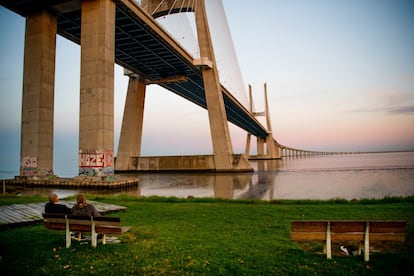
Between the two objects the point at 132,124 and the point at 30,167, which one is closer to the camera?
A: the point at 30,167

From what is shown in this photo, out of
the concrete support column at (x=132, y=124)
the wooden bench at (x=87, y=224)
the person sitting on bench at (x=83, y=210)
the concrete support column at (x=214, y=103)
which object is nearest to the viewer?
the wooden bench at (x=87, y=224)

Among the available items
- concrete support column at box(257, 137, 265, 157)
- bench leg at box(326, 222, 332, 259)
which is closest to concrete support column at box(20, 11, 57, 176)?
bench leg at box(326, 222, 332, 259)

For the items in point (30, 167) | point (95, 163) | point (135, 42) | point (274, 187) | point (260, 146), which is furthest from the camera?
point (260, 146)

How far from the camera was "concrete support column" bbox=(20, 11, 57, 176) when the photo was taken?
2053cm

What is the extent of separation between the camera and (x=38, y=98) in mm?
20625

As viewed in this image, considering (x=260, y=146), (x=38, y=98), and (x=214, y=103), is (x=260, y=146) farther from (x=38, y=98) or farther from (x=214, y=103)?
(x=38, y=98)

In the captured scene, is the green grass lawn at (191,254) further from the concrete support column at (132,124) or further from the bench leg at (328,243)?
the concrete support column at (132,124)

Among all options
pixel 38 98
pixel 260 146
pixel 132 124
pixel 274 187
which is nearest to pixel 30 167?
pixel 38 98

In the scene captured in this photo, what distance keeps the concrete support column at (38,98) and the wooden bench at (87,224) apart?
1831cm

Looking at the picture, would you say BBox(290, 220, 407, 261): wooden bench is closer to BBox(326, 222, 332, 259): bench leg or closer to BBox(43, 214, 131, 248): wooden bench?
BBox(326, 222, 332, 259): bench leg

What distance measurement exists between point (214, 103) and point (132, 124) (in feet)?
34.5

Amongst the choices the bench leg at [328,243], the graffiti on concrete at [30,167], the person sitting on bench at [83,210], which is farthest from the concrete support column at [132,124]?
the bench leg at [328,243]

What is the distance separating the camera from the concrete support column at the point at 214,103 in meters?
31.9

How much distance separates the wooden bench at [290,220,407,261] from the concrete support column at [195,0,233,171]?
27508 millimetres
